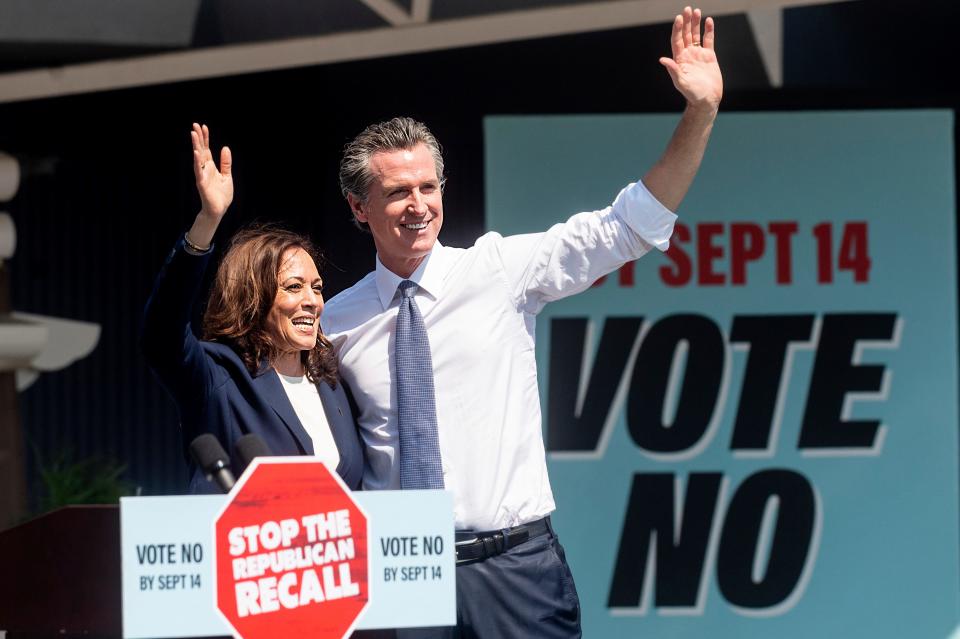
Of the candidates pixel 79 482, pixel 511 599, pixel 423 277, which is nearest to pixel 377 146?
pixel 423 277

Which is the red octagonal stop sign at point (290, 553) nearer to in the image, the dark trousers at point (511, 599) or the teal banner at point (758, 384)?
the dark trousers at point (511, 599)

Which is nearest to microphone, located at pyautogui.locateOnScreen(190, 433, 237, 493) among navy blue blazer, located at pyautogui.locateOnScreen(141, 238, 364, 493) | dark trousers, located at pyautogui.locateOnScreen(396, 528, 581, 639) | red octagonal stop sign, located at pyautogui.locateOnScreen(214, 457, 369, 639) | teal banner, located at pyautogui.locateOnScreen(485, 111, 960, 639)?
red octagonal stop sign, located at pyautogui.locateOnScreen(214, 457, 369, 639)

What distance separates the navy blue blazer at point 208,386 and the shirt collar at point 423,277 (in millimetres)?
293

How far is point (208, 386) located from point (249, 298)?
21 cm

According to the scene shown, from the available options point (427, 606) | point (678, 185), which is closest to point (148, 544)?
point (427, 606)

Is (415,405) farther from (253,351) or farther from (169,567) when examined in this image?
(169,567)

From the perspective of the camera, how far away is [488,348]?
285 cm

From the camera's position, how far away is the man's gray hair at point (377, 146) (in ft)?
9.33

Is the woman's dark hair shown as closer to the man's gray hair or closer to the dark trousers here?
the man's gray hair

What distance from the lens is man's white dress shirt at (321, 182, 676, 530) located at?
2805 millimetres

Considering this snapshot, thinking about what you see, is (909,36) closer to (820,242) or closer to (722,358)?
(820,242)

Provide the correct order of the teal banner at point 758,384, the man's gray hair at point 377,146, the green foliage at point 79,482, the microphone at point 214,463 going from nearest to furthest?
the microphone at point 214,463
the man's gray hair at point 377,146
the teal banner at point 758,384
the green foliage at point 79,482

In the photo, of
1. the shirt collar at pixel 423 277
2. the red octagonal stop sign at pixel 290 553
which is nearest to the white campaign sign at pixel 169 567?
the red octagonal stop sign at pixel 290 553

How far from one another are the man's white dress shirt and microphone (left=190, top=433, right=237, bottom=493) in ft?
2.85
